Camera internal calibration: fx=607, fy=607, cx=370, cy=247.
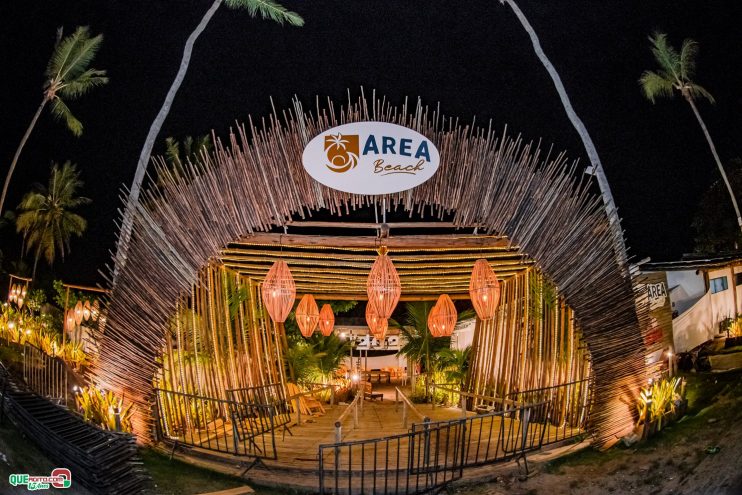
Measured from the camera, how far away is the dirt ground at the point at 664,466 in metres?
6.62

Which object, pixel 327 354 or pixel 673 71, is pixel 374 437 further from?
pixel 673 71

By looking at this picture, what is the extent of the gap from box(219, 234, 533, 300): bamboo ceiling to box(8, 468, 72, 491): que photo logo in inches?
131

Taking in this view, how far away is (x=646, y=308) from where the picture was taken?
8266 mm

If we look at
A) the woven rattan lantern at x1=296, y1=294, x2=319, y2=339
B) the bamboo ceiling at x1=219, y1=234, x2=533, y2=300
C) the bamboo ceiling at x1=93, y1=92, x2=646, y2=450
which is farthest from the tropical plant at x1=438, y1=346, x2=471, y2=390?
the bamboo ceiling at x1=93, y1=92, x2=646, y2=450

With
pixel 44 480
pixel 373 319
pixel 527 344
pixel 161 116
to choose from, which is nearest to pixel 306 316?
pixel 373 319

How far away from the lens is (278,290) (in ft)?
31.2

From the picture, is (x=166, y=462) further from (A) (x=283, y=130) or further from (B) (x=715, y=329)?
(B) (x=715, y=329)

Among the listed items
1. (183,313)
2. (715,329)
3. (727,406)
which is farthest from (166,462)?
(715,329)

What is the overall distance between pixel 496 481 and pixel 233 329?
6189 mm

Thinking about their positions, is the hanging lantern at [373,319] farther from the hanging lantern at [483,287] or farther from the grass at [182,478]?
the grass at [182,478]

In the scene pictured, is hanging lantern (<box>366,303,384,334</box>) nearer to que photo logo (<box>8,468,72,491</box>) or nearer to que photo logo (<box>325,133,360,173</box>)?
que photo logo (<box>325,133,360,173</box>)

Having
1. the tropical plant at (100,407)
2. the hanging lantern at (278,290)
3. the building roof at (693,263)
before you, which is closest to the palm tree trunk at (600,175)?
the hanging lantern at (278,290)

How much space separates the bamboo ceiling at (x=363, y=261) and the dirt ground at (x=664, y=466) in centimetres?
292

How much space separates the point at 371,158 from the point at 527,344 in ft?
16.6
